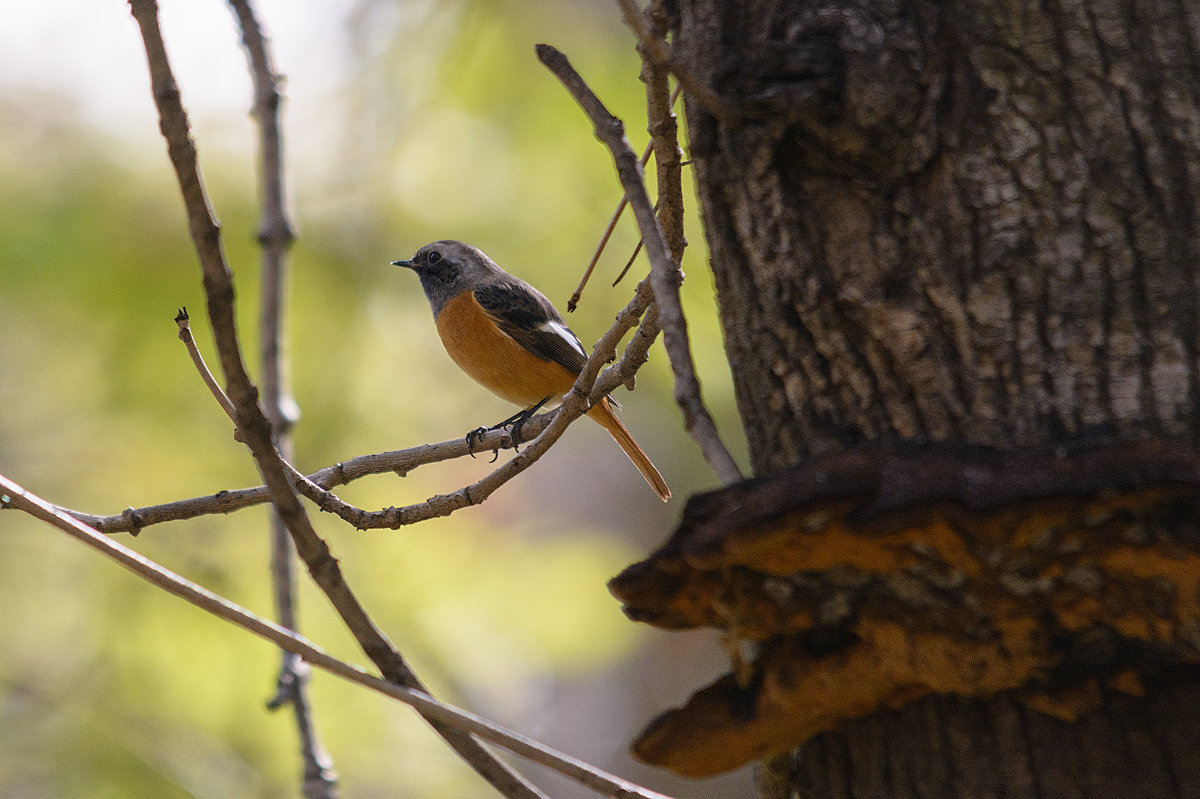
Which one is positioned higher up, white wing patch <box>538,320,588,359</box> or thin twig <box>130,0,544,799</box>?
white wing patch <box>538,320,588,359</box>

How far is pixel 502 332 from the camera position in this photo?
18.9 ft

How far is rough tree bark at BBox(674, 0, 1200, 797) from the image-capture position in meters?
1.45

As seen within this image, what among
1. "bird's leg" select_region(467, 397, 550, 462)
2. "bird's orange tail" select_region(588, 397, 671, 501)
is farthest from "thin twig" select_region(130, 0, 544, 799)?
"bird's orange tail" select_region(588, 397, 671, 501)

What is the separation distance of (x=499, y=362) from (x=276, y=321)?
250 centimetres

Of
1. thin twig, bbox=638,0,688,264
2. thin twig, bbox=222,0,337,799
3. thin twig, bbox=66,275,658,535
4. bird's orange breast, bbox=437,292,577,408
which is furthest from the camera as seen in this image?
bird's orange breast, bbox=437,292,577,408

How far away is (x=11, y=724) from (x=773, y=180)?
566 cm

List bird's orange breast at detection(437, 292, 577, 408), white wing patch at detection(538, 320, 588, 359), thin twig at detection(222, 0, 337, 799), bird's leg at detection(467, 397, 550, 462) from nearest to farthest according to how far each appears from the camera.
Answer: thin twig at detection(222, 0, 337, 799)
bird's leg at detection(467, 397, 550, 462)
bird's orange breast at detection(437, 292, 577, 408)
white wing patch at detection(538, 320, 588, 359)

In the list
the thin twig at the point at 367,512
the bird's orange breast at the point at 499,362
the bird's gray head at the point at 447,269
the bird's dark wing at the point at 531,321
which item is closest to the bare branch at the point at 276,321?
the thin twig at the point at 367,512

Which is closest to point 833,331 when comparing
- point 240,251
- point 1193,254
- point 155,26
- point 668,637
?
point 1193,254

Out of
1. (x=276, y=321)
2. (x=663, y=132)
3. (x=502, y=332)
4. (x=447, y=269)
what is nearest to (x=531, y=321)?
(x=502, y=332)

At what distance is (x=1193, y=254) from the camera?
1.48 metres

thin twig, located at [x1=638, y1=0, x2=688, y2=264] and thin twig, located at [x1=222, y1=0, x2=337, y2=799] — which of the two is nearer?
thin twig, located at [x1=638, y1=0, x2=688, y2=264]

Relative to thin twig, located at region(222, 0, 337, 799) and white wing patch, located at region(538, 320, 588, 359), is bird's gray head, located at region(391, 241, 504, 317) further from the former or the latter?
thin twig, located at region(222, 0, 337, 799)

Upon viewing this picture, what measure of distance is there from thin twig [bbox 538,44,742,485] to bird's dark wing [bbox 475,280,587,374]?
13.1 ft
